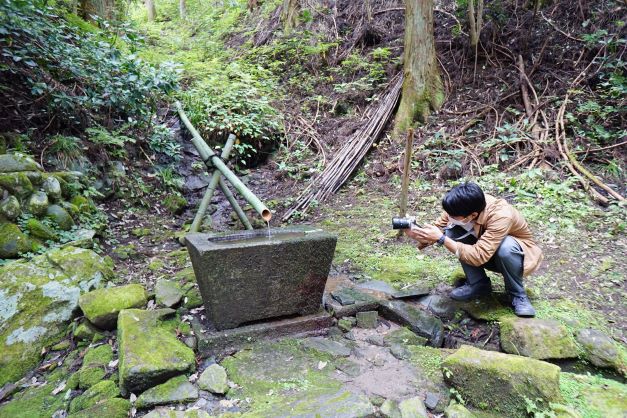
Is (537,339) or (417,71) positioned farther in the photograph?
(417,71)

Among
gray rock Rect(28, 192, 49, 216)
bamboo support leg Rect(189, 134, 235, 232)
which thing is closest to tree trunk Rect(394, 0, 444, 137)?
bamboo support leg Rect(189, 134, 235, 232)

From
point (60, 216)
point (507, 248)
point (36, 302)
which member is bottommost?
point (36, 302)

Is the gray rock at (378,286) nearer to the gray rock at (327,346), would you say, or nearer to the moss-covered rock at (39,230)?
the gray rock at (327,346)

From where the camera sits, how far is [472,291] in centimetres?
Result: 353

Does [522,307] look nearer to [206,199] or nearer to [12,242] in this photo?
[206,199]

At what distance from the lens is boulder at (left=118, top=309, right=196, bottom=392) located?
255 cm

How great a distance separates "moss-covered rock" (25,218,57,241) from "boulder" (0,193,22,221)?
0.46 ft

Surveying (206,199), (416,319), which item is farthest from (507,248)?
(206,199)

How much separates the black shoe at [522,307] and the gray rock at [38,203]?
5047 millimetres

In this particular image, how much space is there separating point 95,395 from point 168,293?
3.84ft

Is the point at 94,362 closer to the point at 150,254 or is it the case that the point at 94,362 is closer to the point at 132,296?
the point at 132,296

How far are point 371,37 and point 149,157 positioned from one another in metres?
7.05

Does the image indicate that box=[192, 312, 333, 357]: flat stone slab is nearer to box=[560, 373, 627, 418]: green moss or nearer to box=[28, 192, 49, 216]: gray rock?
box=[560, 373, 627, 418]: green moss

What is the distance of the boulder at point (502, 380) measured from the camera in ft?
7.32
